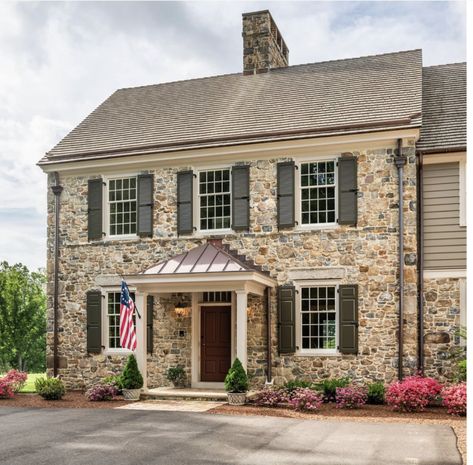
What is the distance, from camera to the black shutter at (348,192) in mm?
16094

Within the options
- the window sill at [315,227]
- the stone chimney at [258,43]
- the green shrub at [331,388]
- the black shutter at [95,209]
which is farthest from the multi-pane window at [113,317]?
the stone chimney at [258,43]

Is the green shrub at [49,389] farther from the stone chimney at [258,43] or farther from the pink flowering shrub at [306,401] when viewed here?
the stone chimney at [258,43]

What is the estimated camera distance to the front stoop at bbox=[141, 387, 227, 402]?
15680 mm

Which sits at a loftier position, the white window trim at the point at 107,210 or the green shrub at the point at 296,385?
the white window trim at the point at 107,210

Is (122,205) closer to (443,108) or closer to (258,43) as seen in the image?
(258,43)

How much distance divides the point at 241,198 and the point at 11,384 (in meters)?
7.21

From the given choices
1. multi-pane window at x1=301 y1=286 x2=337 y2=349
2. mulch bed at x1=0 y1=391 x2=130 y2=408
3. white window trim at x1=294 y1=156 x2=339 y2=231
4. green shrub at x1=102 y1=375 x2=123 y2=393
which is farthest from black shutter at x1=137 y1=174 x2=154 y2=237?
multi-pane window at x1=301 y1=286 x2=337 y2=349

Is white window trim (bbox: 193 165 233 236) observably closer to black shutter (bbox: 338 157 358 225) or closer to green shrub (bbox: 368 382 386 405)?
black shutter (bbox: 338 157 358 225)

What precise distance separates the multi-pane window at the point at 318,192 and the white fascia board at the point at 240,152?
0.40 meters

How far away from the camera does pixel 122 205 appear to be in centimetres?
1833

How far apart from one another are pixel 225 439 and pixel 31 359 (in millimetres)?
29088

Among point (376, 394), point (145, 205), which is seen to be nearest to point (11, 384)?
point (145, 205)

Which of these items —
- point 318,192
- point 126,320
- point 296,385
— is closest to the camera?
point 296,385
